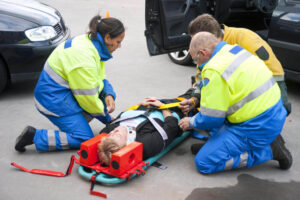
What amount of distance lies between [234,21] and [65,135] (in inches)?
145

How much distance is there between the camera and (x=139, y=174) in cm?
298

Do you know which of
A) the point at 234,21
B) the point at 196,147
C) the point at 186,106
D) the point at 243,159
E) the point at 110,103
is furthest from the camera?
the point at 234,21

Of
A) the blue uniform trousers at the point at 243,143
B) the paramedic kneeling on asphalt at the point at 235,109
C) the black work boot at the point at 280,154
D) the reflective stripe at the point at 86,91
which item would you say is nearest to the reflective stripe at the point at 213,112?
the paramedic kneeling on asphalt at the point at 235,109

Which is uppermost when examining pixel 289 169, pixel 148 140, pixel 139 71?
pixel 148 140

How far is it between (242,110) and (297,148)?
1139mm

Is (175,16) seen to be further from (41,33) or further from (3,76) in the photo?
(3,76)

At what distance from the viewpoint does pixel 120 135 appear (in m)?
3.02

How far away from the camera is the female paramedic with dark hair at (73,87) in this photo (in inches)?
129

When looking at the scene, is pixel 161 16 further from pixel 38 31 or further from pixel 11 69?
pixel 11 69

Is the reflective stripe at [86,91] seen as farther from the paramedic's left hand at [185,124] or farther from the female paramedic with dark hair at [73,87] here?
the paramedic's left hand at [185,124]

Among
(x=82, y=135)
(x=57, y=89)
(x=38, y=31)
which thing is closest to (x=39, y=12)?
(x=38, y=31)

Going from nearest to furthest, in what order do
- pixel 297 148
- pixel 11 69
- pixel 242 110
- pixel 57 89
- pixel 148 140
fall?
pixel 242 110 → pixel 148 140 → pixel 57 89 → pixel 297 148 → pixel 11 69

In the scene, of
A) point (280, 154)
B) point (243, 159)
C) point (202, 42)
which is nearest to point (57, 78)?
point (202, 42)

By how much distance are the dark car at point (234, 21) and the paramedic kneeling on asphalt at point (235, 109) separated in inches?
72.9
